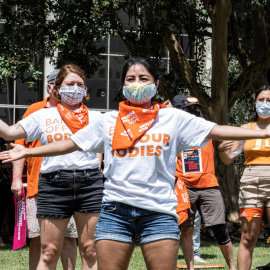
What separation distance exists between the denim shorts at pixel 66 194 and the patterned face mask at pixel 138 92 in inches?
55.9

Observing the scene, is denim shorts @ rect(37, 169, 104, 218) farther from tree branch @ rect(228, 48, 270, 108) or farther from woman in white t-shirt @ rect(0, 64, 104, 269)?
tree branch @ rect(228, 48, 270, 108)

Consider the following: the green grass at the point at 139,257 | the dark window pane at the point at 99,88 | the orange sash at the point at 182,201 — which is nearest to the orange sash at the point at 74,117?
the orange sash at the point at 182,201

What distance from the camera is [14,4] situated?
12.1 meters

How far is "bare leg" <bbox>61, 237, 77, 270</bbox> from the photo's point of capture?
6.14 m

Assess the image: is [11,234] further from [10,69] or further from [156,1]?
[156,1]

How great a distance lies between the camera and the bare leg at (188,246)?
769cm

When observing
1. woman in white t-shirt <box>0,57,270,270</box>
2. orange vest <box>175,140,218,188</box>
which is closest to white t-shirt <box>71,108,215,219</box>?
woman in white t-shirt <box>0,57,270,270</box>

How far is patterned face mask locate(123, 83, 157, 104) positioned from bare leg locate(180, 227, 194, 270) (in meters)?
3.81

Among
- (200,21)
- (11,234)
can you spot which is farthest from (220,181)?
(11,234)

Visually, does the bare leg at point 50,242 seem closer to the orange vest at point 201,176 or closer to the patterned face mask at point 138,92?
the patterned face mask at point 138,92

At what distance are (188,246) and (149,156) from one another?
156 inches

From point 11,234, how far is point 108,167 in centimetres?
788

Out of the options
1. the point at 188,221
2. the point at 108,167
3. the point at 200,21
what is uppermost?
the point at 200,21

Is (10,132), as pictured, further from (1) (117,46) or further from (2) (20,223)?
(1) (117,46)
